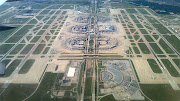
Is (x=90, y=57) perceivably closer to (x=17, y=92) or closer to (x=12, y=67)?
(x=17, y=92)

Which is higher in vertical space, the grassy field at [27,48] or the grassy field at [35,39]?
the grassy field at [35,39]

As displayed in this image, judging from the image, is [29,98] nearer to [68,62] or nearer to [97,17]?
[68,62]

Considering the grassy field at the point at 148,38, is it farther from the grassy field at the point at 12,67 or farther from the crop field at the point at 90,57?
the grassy field at the point at 12,67

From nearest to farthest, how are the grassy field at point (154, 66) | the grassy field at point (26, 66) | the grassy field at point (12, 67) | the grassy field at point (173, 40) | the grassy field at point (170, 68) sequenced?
the grassy field at point (170, 68), the grassy field at point (12, 67), the grassy field at point (154, 66), the grassy field at point (26, 66), the grassy field at point (173, 40)

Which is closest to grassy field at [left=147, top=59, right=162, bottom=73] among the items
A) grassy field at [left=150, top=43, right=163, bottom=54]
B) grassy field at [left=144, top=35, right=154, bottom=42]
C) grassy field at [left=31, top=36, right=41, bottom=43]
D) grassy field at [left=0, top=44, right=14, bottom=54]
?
grassy field at [left=150, top=43, right=163, bottom=54]

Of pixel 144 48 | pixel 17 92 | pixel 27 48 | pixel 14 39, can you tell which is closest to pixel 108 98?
pixel 17 92

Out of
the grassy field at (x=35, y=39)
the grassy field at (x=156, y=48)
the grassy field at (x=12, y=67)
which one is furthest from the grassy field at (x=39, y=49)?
the grassy field at (x=156, y=48)

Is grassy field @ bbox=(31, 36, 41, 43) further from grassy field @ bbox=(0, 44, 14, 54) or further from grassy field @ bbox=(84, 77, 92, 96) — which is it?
grassy field @ bbox=(84, 77, 92, 96)

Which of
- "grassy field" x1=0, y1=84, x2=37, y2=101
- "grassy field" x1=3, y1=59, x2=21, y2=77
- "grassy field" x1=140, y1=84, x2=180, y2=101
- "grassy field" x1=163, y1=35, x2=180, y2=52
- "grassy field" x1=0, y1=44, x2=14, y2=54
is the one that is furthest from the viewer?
"grassy field" x1=163, y1=35, x2=180, y2=52
